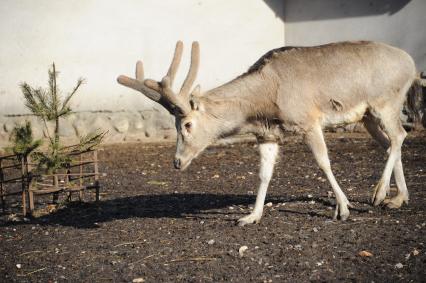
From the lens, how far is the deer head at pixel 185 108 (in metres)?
7.81

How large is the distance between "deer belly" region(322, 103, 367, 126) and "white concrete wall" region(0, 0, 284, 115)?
6.76 m

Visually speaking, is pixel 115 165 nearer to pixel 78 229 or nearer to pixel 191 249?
pixel 78 229

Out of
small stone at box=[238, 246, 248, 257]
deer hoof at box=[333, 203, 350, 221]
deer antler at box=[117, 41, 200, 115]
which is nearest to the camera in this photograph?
small stone at box=[238, 246, 248, 257]

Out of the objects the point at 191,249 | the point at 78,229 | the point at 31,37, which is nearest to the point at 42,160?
the point at 78,229

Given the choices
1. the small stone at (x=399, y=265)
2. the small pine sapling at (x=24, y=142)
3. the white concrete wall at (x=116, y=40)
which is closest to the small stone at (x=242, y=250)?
the small stone at (x=399, y=265)

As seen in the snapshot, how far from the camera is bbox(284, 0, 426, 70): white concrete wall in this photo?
13828mm

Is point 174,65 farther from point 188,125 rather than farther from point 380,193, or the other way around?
point 380,193

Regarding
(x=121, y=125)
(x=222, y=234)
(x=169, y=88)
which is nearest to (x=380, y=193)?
(x=222, y=234)

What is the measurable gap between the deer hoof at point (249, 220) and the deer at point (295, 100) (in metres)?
0.01

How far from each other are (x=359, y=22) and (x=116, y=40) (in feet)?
16.4

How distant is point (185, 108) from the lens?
25.6ft

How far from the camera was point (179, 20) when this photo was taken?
14.6 metres

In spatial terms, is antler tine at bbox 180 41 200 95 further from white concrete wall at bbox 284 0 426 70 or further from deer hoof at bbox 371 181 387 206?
white concrete wall at bbox 284 0 426 70

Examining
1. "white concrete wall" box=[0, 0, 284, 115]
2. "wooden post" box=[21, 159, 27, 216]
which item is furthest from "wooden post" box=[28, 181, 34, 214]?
"white concrete wall" box=[0, 0, 284, 115]
